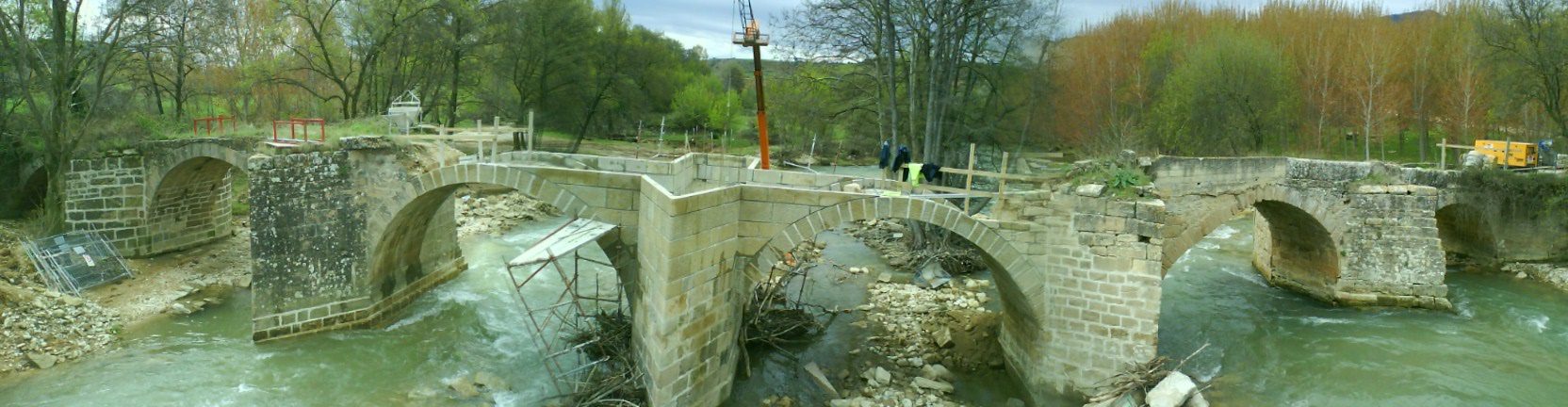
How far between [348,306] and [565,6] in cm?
1746

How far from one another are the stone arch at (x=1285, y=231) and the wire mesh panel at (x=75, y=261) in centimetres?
1778

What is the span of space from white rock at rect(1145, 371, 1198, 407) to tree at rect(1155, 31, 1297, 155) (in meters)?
15.0

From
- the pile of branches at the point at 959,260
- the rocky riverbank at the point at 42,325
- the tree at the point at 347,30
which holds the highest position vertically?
the tree at the point at 347,30

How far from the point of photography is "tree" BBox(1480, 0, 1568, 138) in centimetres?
1836

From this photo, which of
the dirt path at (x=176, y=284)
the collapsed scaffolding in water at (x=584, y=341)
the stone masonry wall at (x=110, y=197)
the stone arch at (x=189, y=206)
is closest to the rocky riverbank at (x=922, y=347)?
the collapsed scaffolding in water at (x=584, y=341)

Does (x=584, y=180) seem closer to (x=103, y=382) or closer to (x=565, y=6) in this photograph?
(x=103, y=382)

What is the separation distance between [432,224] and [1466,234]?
20628 mm

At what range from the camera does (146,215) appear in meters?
16.6

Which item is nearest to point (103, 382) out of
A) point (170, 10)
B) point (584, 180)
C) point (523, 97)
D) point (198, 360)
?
point (198, 360)

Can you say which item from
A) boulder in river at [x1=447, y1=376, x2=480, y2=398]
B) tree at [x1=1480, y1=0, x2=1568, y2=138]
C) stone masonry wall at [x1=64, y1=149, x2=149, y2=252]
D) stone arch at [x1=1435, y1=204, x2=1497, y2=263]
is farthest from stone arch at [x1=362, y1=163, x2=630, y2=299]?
tree at [x1=1480, y1=0, x2=1568, y2=138]

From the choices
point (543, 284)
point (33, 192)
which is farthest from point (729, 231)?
point (33, 192)

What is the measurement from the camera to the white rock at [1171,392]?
28.3 ft

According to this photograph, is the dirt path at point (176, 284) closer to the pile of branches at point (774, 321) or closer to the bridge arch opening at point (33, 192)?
the bridge arch opening at point (33, 192)

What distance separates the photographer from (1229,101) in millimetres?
21750
